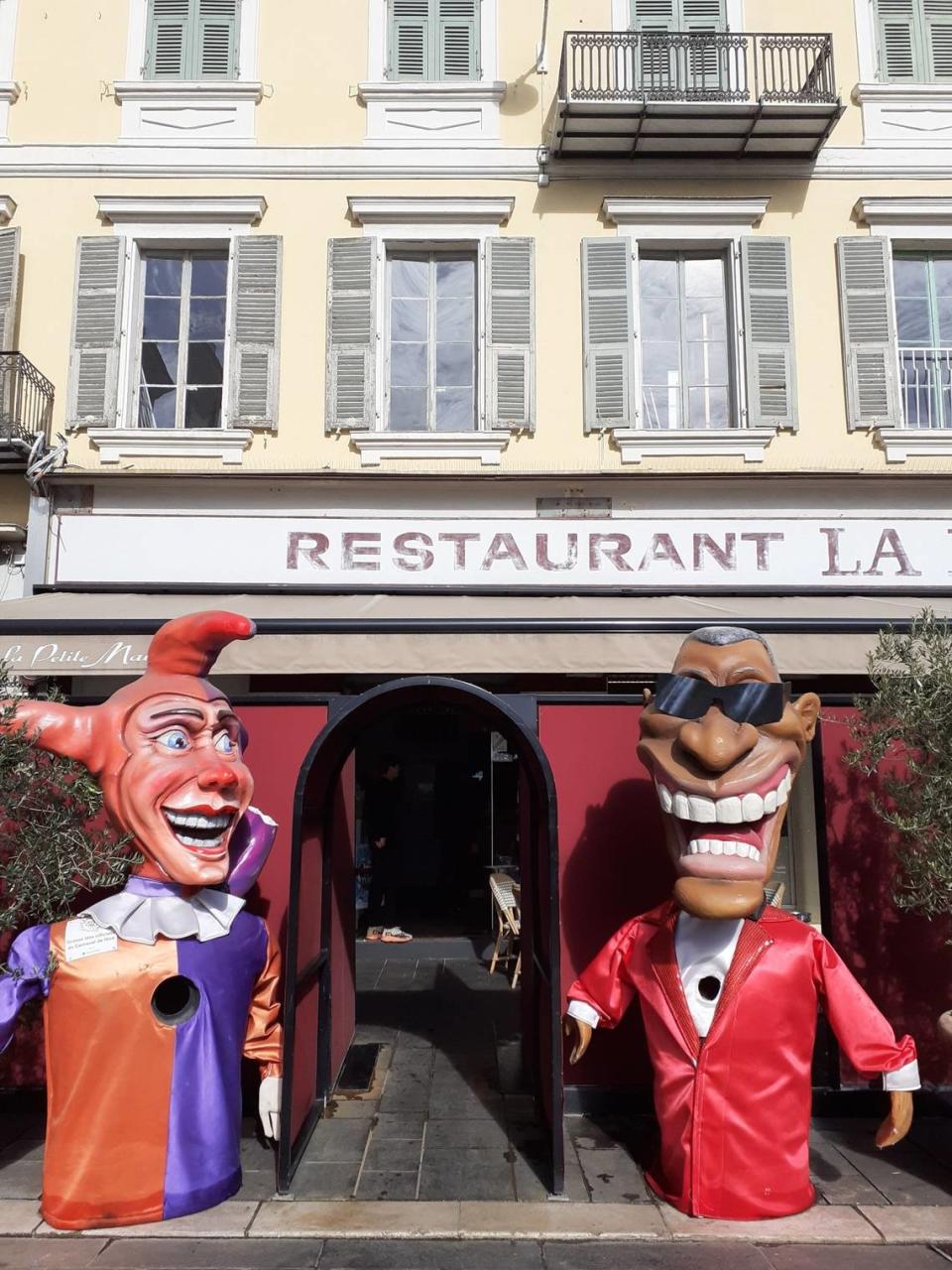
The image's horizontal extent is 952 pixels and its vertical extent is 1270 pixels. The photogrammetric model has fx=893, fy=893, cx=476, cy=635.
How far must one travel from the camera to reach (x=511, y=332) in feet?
28.4

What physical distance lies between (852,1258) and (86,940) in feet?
11.2

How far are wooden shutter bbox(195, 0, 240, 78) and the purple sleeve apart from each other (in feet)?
29.0

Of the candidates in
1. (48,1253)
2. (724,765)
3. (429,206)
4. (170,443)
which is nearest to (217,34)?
(429,206)

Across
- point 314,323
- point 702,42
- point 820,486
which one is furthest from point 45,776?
point 702,42

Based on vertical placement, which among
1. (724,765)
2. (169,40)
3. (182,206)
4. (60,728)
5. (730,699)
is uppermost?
(169,40)

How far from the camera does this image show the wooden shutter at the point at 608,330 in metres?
8.55

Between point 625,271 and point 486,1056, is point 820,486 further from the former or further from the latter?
point 486,1056

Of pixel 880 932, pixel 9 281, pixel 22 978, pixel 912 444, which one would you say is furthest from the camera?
pixel 9 281

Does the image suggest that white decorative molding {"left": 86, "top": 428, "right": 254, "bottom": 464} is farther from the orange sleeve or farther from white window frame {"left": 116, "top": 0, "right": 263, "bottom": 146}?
the orange sleeve

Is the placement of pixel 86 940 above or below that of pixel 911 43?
below

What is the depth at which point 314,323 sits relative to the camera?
28.6 ft

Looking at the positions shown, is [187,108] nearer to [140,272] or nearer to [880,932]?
[140,272]

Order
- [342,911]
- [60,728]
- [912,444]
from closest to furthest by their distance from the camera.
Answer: [60,728] < [342,911] < [912,444]

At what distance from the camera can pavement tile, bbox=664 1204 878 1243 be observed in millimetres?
3736
